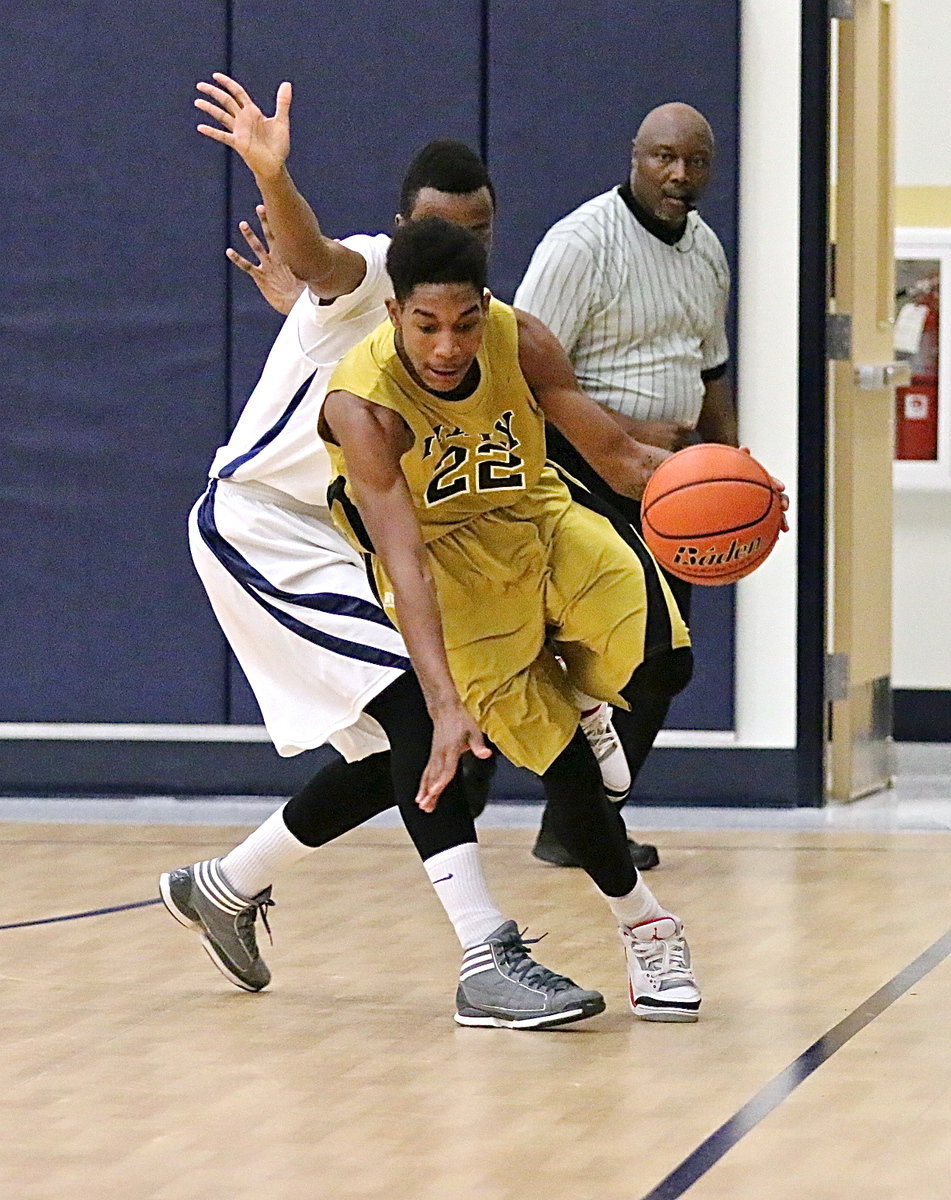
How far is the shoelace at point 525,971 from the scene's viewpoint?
11.0 ft

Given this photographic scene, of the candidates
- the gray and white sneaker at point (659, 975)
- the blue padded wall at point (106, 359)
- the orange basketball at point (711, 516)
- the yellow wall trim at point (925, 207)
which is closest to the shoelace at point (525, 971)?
the gray and white sneaker at point (659, 975)

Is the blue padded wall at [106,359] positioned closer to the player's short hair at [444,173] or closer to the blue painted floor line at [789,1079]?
the player's short hair at [444,173]

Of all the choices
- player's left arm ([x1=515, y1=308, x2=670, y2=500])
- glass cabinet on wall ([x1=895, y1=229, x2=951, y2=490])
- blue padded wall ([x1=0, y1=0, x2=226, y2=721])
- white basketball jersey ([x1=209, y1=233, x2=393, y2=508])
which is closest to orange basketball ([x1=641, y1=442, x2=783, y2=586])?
player's left arm ([x1=515, y1=308, x2=670, y2=500])

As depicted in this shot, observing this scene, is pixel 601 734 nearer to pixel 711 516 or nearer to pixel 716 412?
pixel 711 516

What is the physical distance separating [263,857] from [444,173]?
3.78ft

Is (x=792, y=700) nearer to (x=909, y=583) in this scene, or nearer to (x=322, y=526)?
(x=909, y=583)

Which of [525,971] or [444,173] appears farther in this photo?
[444,173]

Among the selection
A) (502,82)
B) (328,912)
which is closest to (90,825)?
(328,912)

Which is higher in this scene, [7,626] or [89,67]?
[89,67]

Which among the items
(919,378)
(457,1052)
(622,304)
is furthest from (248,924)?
(919,378)

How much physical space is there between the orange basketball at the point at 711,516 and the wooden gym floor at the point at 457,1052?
0.72 m

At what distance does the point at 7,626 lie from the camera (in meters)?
5.93

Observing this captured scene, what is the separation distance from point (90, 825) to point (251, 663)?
1807 millimetres

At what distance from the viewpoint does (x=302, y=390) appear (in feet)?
11.8
